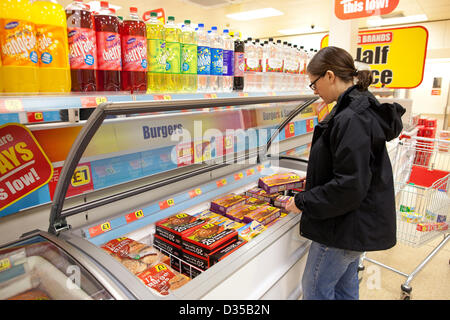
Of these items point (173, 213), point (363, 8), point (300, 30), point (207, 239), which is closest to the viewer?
point (207, 239)

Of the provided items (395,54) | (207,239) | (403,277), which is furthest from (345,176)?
(395,54)

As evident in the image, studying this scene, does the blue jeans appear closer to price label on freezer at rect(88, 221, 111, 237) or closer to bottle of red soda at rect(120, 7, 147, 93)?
price label on freezer at rect(88, 221, 111, 237)

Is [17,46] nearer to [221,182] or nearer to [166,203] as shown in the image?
[166,203]

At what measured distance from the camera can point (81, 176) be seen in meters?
1.65

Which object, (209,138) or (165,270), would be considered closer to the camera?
(165,270)

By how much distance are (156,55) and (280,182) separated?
4.81 feet

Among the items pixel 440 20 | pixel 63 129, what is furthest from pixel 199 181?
pixel 440 20

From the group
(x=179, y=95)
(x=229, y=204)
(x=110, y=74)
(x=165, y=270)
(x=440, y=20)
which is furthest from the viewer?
(x=440, y=20)

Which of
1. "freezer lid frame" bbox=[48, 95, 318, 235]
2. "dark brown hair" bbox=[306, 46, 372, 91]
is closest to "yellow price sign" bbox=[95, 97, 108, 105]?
"freezer lid frame" bbox=[48, 95, 318, 235]

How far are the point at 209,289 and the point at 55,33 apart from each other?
1142 millimetres

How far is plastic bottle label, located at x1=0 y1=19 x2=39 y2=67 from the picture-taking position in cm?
96

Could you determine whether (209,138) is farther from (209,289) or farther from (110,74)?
(209,289)

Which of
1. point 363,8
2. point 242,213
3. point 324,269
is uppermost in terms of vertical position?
point 363,8
